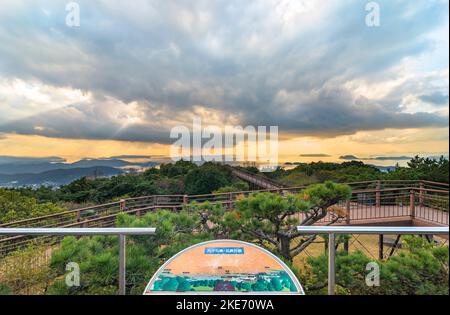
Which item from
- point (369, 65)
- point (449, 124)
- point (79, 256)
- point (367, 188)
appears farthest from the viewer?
point (367, 188)

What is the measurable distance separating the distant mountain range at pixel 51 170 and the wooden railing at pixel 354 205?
291mm

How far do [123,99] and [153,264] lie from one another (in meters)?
1.41

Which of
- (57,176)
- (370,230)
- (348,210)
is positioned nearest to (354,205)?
(348,210)

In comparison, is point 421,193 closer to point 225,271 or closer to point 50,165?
point 225,271

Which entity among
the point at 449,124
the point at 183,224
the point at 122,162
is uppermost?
the point at 449,124

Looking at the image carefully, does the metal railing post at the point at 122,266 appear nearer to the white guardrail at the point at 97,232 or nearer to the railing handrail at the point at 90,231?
the white guardrail at the point at 97,232

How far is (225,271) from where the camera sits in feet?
5.00

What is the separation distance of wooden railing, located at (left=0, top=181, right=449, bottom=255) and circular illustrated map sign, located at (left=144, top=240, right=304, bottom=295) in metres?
0.64

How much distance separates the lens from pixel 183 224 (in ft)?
6.65

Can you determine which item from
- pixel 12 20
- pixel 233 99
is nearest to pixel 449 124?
pixel 233 99

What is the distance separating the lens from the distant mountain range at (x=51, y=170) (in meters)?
1.97

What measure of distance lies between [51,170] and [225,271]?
1705 mm
